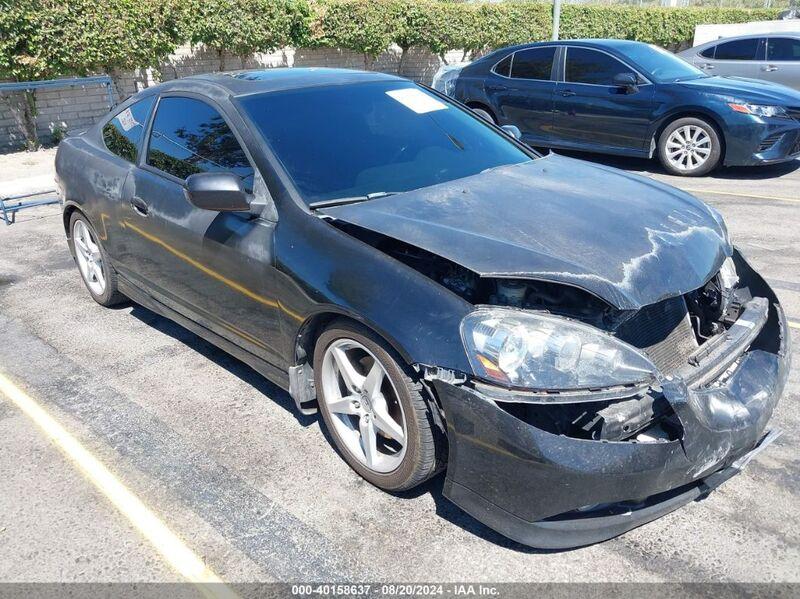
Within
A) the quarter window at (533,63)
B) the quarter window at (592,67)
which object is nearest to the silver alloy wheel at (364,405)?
the quarter window at (592,67)

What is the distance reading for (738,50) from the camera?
1170 centimetres

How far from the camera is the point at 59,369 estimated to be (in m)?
4.18

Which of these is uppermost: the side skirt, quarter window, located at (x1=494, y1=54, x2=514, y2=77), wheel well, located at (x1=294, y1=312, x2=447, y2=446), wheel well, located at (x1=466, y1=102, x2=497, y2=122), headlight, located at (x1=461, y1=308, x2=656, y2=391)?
quarter window, located at (x1=494, y1=54, x2=514, y2=77)

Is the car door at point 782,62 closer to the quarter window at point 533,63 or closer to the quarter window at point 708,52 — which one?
the quarter window at point 708,52

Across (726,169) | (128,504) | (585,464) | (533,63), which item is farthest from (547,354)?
(533,63)

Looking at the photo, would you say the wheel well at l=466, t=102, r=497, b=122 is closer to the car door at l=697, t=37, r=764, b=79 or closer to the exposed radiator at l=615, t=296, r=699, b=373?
the car door at l=697, t=37, r=764, b=79

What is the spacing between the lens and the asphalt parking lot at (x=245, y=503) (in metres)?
2.51

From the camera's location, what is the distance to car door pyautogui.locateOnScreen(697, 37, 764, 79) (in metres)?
11.6

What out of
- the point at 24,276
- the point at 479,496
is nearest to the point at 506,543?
the point at 479,496

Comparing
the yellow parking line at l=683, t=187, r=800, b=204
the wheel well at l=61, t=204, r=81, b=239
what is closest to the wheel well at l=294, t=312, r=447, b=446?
the wheel well at l=61, t=204, r=81, b=239

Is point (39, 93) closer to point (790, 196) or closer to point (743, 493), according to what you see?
point (790, 196)

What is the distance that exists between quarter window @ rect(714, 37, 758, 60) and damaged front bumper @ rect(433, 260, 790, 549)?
11.1 metres

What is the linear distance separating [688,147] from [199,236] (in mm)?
6892

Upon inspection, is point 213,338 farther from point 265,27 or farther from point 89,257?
point 265,27
